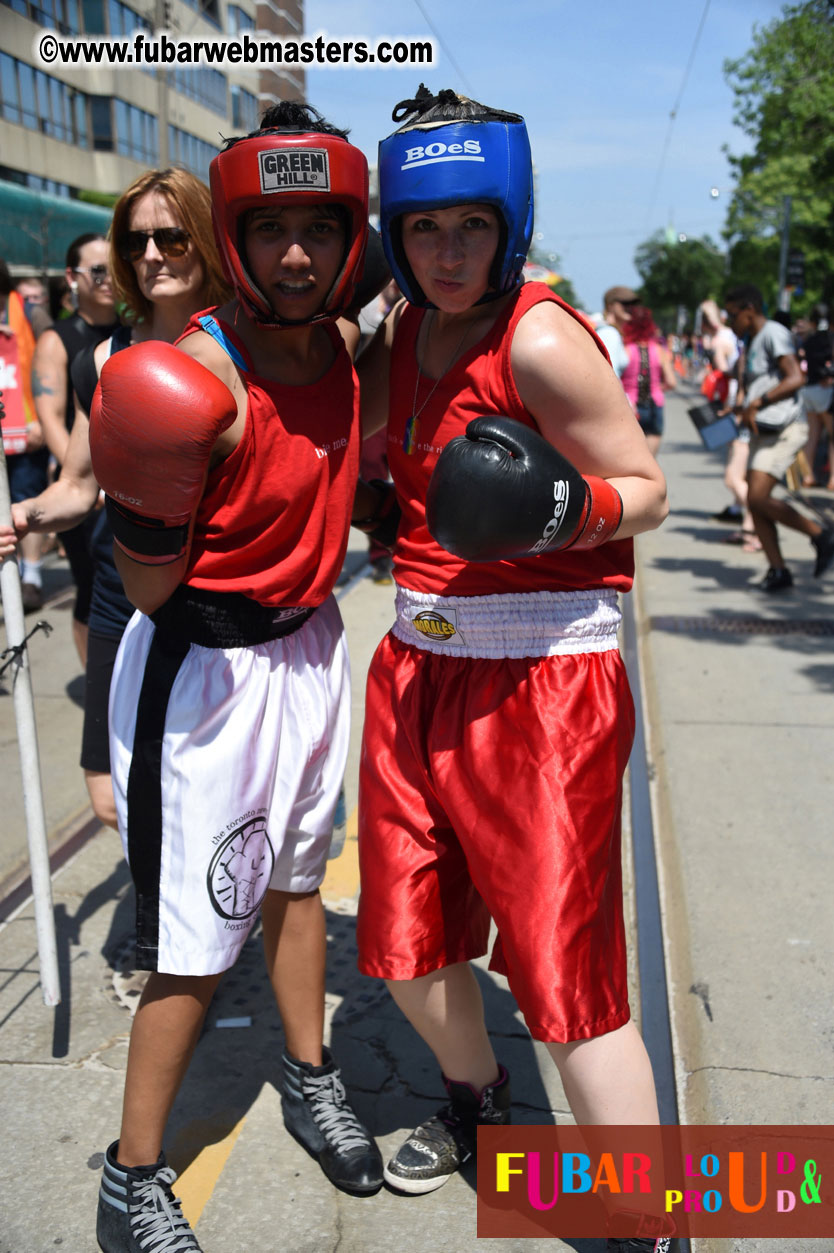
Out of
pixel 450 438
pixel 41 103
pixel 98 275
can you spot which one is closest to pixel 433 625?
pixel 450 438

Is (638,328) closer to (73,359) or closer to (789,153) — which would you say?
(73,359)

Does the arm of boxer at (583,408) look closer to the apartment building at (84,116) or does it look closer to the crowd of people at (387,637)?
the crowd of people at (387,637)

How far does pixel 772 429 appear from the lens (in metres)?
7.16

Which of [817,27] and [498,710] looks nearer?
[498,710]

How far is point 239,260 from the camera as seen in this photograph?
2.04 m

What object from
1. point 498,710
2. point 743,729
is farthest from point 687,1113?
point 743,729

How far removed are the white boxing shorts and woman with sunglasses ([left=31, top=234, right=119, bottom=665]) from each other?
7.28ft

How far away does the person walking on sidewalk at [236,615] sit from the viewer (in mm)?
2012

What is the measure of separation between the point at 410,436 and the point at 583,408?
37 cm

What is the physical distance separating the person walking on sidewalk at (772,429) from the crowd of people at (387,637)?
5.24 meters

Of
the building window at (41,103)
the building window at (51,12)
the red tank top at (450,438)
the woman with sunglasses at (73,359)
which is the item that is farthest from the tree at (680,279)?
the red tank top at (450,438)

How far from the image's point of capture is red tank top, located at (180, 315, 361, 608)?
206 cm

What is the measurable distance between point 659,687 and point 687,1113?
315 centimetres

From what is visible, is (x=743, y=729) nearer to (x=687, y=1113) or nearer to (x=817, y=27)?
(x=687, y=1113)
